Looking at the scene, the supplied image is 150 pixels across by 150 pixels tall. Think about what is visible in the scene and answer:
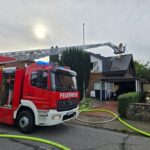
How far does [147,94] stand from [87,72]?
5326 mm

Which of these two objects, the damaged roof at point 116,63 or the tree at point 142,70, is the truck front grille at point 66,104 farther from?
the tree at point 142,70

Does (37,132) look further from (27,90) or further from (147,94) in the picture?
(147,94)

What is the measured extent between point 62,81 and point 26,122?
7.05 ft

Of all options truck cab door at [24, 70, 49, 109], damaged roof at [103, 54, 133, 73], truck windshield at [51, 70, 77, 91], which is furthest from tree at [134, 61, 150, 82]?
truck cab door at [24, 70, 49, 109]

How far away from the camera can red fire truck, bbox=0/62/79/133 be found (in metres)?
8.43

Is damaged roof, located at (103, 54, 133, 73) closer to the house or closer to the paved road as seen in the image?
the house

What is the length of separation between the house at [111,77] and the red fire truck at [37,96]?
52.3 feet

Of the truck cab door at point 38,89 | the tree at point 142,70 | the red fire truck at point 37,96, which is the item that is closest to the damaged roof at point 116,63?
the tree at point 142,70

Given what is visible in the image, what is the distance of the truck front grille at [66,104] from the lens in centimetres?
858

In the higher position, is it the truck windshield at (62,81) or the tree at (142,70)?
the tree at (142,70)

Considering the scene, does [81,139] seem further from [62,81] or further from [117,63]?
[117,63]

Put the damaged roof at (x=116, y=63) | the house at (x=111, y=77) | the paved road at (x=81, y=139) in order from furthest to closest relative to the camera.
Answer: the damaged roof at (x=116, y=63) → the house at (x=111, y=77) → the paved road at (x=81, y=139)

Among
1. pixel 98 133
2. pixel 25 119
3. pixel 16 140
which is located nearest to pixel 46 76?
pixel 25 119

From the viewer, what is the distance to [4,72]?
9891mm
